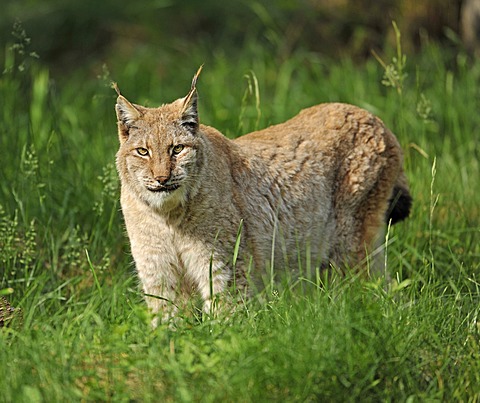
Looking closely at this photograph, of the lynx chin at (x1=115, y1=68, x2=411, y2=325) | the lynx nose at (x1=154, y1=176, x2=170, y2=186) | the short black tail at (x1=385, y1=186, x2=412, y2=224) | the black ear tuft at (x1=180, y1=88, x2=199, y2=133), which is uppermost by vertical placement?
the black ear tuft at (x1=180, y1=88, x2=199, y2=133)

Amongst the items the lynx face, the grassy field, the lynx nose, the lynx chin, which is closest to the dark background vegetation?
the grassy field

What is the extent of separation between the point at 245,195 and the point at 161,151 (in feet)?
2.47

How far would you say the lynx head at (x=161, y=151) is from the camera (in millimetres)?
4590

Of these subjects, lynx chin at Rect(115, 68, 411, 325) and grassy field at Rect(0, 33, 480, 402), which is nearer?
grassy field at Rect(0, 33, 480, 402)

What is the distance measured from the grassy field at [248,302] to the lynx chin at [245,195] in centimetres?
24

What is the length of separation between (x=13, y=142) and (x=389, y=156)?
2.68 meters

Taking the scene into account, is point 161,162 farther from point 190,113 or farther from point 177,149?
point 190,113

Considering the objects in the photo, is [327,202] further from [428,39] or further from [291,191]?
[428,39]

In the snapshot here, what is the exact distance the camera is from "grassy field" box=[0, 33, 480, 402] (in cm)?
372

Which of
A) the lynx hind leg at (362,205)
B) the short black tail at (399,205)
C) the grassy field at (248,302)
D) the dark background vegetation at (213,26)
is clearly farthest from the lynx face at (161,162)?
the dark background vegetation at (213,26)

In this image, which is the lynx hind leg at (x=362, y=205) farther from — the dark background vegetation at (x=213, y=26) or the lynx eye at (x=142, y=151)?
the dark background vegetation at (x=213, y=26)

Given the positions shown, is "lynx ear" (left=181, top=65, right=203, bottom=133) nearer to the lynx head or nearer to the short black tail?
the lynx head

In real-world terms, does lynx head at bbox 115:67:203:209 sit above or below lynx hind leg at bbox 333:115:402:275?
above

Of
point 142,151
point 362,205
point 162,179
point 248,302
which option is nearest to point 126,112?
point 142,151
